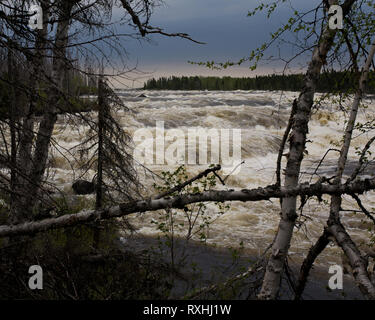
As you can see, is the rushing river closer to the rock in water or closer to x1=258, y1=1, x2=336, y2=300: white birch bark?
x1=258, y1=1, x2=336, y2=300: white birch bark

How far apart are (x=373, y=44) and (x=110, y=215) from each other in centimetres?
428

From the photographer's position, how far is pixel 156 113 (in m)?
29.7

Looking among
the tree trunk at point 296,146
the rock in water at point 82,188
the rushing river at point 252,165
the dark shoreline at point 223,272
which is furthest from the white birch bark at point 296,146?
the rock in water at point 82,188

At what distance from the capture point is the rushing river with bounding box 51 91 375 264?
38.9 ft

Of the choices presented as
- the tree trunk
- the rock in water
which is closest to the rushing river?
the tree trunk

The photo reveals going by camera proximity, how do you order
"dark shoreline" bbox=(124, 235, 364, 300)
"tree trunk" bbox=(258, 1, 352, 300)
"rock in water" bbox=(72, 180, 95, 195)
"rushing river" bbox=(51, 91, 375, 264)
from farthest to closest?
"rock in water" bbox=(72, 180, 95, 195) → "rushing river" bbox=(51, 91, 375, 264) → "dark shoreline" bbox=(124, 235, 364, 300) → "tree trunk" bbox=(258, 1, 352, 300)

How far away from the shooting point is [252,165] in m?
21.2

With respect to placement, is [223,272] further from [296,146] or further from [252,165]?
[252,165]

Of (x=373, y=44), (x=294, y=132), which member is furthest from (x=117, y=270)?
(x=373, y=44)

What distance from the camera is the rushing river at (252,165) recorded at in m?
11.9

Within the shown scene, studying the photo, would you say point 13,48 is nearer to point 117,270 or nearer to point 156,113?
point 117,270

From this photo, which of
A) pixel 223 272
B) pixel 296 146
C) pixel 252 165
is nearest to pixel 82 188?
pixel 223 272

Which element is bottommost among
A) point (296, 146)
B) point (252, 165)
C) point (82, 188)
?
point (82, 188)

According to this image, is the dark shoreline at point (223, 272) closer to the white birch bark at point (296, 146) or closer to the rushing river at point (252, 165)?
the rushing river at point (252, 165)
